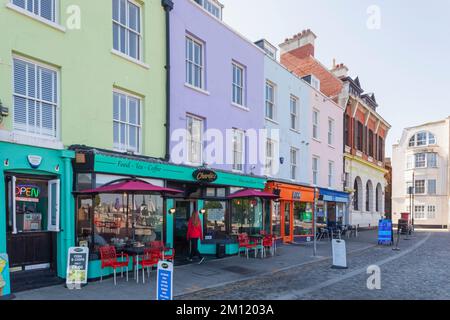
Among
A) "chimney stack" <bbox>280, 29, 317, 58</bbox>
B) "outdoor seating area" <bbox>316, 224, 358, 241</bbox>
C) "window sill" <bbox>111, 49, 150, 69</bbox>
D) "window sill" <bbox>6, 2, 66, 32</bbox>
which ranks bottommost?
"outdoor seating area" <bbox>316, 224, 358, 241</bbox>

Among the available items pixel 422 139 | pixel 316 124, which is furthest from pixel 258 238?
pixel 422 139

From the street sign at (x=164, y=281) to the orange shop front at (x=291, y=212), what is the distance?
11352 mm

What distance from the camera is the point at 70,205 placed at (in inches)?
352

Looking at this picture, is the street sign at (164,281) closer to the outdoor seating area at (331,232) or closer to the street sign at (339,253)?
the street sign at (339,253)

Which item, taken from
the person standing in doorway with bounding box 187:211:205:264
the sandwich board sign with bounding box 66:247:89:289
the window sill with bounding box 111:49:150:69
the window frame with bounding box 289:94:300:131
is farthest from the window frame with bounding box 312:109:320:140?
the sandwich board sign with bounding box 66:247:89:289

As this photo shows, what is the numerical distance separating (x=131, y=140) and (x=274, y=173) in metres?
8.77

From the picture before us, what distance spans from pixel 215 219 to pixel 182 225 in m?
1.53

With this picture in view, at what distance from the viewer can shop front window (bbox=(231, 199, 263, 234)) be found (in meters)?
14.9

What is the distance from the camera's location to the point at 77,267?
816 cm

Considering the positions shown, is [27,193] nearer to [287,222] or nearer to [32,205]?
[32,205]

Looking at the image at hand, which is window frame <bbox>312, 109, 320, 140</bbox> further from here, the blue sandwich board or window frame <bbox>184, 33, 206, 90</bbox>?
window frame <bbox>184, 33, 206, 90</bbox>

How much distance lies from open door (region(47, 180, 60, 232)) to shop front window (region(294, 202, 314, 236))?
44.2 feet
